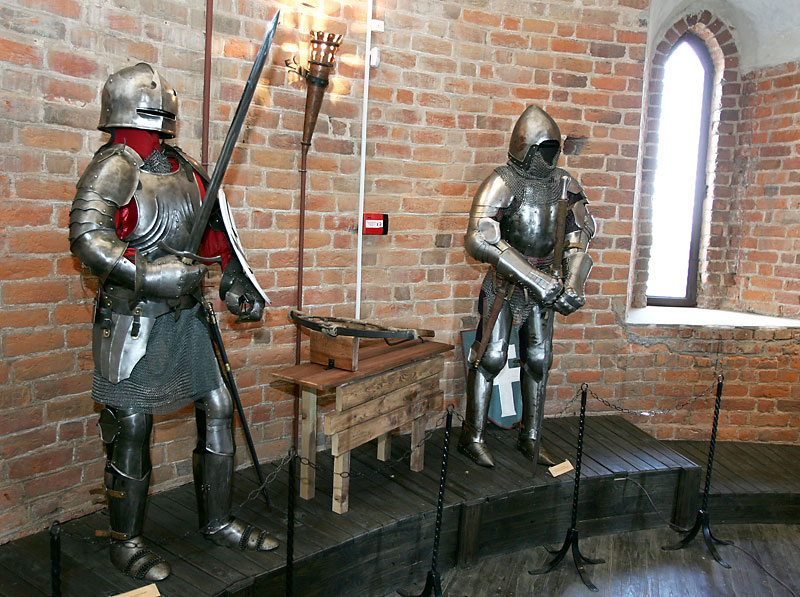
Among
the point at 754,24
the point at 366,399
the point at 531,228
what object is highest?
the point at 754,24

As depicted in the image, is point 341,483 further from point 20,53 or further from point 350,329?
point 20,53

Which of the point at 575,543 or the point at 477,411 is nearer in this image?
the point at 575,543

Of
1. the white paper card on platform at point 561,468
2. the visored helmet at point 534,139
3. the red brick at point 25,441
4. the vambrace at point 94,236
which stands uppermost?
the visored helmet at point 534,139

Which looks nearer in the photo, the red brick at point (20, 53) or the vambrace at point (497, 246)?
the red brick at point (20, 53)

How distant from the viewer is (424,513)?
344 cm

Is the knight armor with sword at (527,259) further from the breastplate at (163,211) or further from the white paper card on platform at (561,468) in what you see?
the breastplate at (163,211)

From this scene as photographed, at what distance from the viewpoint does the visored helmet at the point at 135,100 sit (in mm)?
2543

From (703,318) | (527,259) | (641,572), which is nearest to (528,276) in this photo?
(527,259)

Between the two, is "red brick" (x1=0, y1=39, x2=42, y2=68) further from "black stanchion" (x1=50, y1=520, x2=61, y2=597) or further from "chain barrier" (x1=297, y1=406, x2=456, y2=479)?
"chain barrier" (x1=297, y1=406, x2=456, y2=479)

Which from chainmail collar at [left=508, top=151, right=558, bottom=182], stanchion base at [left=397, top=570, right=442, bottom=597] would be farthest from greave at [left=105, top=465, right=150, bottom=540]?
chainmail collar at [left=508, top=151, right=558, bottom=182]

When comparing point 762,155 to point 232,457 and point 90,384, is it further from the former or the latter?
point 90,384

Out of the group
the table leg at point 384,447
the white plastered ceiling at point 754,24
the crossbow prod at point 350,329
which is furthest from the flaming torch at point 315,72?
the white plastered ceiling at point 754,24

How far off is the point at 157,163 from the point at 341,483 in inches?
63.9

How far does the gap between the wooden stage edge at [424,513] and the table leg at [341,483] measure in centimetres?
5
